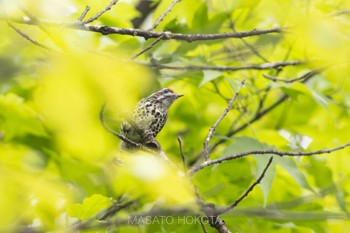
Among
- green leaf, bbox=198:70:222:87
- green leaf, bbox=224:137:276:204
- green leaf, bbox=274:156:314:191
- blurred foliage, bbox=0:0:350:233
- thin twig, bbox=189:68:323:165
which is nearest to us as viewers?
blurred foliage, bbox=0:0:350:233

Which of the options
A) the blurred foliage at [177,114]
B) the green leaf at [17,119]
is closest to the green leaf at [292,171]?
the blurred foliage at [177,114]

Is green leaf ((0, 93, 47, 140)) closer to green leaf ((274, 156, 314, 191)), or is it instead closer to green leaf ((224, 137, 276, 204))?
green leaf ((224, 137, 276, 204))

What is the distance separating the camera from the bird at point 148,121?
4.26 m

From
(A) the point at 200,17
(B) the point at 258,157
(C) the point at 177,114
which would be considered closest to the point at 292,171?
(B) the point at 258,157

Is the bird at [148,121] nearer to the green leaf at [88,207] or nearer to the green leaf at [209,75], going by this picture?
the green leaf at [209,75]

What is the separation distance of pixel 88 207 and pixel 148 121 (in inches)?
58.7

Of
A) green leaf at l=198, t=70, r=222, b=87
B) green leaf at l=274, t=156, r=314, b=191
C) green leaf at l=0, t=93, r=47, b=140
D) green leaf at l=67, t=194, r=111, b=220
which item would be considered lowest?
green leaf at l=67, t=194, r=111, b=220

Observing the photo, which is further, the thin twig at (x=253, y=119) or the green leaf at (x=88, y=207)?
the thin twig at (x=253, y=119)

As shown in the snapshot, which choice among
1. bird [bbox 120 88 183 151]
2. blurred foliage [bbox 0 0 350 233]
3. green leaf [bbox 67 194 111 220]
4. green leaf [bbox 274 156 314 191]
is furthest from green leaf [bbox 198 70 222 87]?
green leaf [bbox 67 194 111 220]

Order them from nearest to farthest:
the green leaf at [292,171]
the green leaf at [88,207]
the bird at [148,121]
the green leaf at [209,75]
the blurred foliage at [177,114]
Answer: the blurred foliage at [177,114] < the green leaf at [88,207] < the green leaf at [209,75] < the green leaf at [292,171] < the bird at [148,121]

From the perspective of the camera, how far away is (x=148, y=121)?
4.66 m

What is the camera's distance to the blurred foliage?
4.42 ft

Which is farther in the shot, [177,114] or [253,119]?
[177,114]

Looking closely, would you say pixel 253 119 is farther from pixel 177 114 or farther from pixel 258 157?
pixel 258 157
